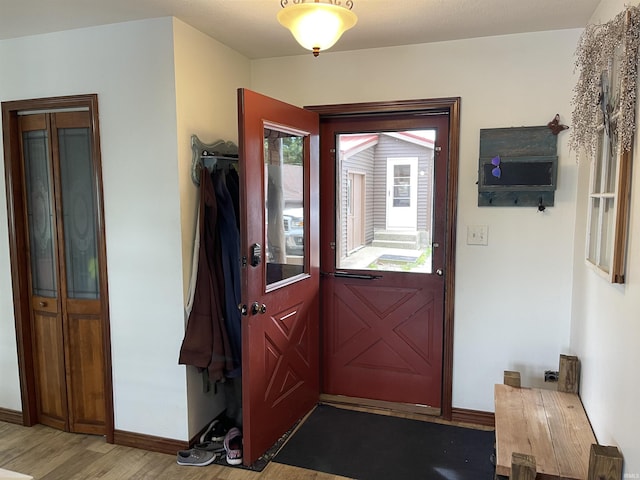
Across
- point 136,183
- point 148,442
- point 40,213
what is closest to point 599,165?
point 136,183

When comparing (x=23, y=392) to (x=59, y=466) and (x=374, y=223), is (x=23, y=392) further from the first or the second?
(x=374, y=223)

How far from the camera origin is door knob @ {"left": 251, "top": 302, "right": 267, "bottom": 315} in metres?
2.34

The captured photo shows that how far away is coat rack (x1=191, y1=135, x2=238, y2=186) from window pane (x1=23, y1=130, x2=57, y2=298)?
950 mm

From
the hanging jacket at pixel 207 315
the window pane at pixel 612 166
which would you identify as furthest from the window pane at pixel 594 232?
the hanging jacket at pixel 207 315

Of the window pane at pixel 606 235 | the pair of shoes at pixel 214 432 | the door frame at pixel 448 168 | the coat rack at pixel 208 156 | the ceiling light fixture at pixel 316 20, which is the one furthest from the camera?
the door frame at pixel 448 168

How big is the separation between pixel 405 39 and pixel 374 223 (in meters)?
1.14

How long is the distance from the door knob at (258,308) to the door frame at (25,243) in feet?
3.02

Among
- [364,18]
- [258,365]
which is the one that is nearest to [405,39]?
[364,18]

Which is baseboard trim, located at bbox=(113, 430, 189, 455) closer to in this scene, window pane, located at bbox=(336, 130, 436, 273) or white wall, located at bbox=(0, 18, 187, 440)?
white wall, located at bbox=(0, 18, 187, 440)

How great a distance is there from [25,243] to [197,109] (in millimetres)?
1403

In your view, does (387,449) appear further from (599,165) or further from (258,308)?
(599,165)

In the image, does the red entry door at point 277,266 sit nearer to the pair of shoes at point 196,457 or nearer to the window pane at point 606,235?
→ the pair of shoes at point 196,457

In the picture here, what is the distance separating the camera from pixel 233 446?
2510 mm

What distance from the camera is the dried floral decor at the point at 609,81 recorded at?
1492mm
